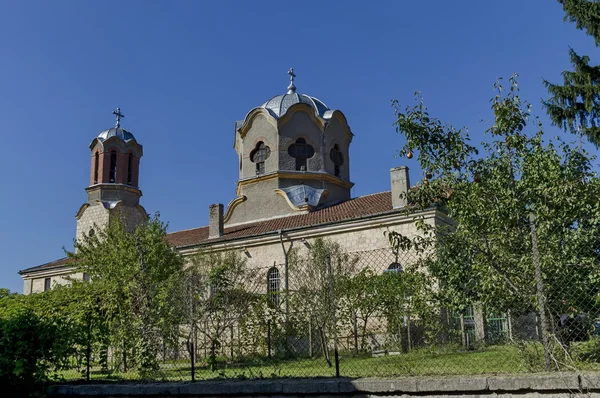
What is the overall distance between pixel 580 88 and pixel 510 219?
11623 mm

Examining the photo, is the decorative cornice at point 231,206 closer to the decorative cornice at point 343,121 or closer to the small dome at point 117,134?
the decorative cornice at point 343,121

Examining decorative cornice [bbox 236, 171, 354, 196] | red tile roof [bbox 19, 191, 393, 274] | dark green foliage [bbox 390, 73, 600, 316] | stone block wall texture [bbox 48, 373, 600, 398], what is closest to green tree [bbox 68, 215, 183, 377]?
stone block wall texture [bbox 48, 373, 600, 398]

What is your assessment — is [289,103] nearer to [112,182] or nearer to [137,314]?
[112,182]

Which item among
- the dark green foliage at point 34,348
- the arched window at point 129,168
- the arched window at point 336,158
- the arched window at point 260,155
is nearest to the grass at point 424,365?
the dark green foliage at point 34,348

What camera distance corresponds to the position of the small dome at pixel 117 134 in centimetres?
3379

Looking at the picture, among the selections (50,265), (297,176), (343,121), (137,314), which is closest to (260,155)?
(297,176)

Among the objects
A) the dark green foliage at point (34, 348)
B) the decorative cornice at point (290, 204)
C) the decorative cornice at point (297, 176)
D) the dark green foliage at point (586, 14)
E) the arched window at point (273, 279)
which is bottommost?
the dark green foliage at point (34, 348)

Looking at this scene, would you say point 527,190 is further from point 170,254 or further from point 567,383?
point 170,254

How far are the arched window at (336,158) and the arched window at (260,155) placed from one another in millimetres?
3462

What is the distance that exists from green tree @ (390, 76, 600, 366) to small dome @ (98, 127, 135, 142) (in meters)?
27.6

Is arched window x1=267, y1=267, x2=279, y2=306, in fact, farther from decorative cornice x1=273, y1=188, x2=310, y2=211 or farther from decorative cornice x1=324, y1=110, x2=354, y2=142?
decorative cornice x1=324, y1=110, x2=354, y2=142

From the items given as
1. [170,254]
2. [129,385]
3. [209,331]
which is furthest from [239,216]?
[129,385]

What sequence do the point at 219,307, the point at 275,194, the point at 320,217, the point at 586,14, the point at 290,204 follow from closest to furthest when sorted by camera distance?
the point at 219,307, the point at 586,14, the point at 320,217, the point at 290,204, the point at 275,194

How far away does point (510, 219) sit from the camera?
25.9 feet
